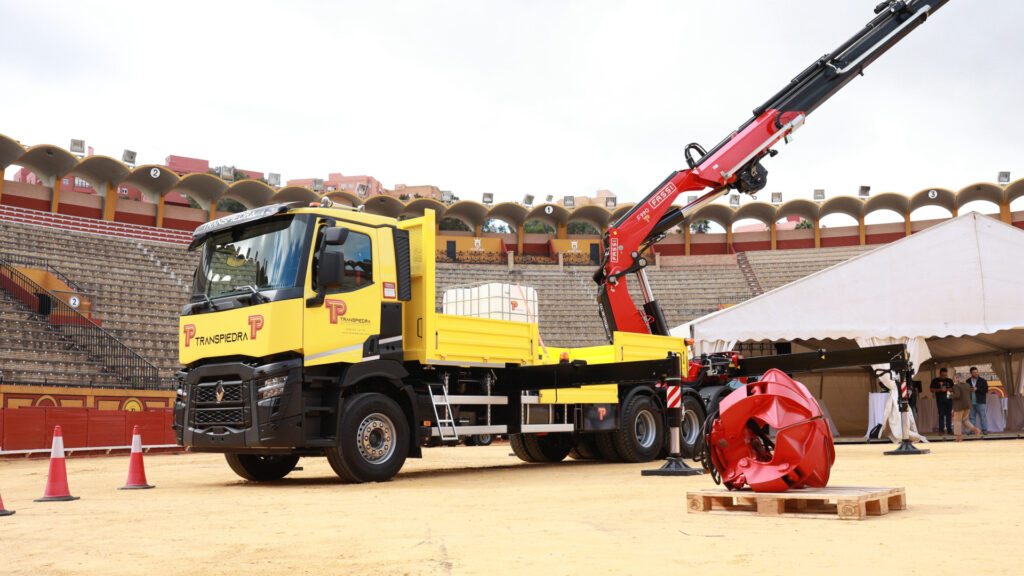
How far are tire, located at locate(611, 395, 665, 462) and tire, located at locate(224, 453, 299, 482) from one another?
16.4 feet

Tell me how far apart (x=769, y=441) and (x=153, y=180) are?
36.0 m

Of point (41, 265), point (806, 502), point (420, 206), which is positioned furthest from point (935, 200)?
point (806, 502)

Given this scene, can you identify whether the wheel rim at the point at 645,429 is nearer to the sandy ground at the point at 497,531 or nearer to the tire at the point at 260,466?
the sandy ground at the point at 497,531

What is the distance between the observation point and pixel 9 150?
108ft

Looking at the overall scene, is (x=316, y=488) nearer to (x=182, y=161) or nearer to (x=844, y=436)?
(x=844, y=436)

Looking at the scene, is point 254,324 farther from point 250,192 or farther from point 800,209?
point 800,209

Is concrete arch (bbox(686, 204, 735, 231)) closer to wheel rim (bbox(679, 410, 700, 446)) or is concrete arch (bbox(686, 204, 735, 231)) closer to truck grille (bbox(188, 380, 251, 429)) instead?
wheel rim (bbox(679, 410, 700, 446))

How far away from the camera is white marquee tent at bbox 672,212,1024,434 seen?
16.9m

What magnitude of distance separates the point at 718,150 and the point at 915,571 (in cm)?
1156

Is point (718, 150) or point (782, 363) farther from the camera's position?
point (718, 150)

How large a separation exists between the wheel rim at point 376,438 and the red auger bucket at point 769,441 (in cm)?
418

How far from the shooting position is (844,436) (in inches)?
865

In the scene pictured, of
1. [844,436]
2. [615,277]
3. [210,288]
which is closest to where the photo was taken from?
[210,288]

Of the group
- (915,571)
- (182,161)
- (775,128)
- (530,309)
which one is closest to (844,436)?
(775,128)
